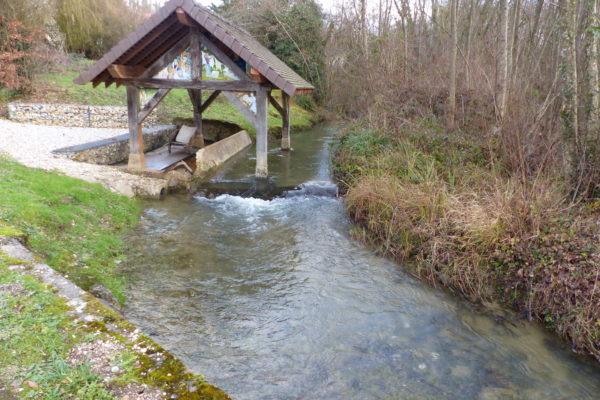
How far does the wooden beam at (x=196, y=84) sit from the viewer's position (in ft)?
30.9

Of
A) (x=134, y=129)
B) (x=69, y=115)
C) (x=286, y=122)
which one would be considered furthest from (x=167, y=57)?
(x=69, y=115)

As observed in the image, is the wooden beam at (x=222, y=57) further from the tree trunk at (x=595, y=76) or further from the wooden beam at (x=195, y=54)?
the tree trunk at (x=595, y=76)

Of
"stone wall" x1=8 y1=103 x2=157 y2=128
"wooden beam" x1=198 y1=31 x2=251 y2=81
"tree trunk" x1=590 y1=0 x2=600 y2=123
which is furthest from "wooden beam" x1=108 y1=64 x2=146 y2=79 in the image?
"tree trunk" x1=590 y1=0 x2=600 y2=123

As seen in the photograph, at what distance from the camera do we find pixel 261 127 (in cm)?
986

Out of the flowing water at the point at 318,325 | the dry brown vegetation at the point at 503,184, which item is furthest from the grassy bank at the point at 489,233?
the flowing water at the point at 318,325

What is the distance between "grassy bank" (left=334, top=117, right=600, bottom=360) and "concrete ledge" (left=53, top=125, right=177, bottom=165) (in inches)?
250

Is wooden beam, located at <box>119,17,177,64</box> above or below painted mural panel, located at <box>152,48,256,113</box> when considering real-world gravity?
above

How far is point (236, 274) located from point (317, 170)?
6.83 m

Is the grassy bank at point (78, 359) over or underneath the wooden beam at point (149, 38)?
underneath

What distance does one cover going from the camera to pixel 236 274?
19.8ft

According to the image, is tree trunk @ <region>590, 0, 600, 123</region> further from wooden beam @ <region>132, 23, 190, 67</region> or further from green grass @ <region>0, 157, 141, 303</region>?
wooden beam @ <region>132, 23, 190, 67</region>

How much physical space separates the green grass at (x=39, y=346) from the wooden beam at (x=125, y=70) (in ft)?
22.0

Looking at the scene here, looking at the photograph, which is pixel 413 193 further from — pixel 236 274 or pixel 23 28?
pixel 23 28

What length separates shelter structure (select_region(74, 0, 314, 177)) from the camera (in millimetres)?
8523
